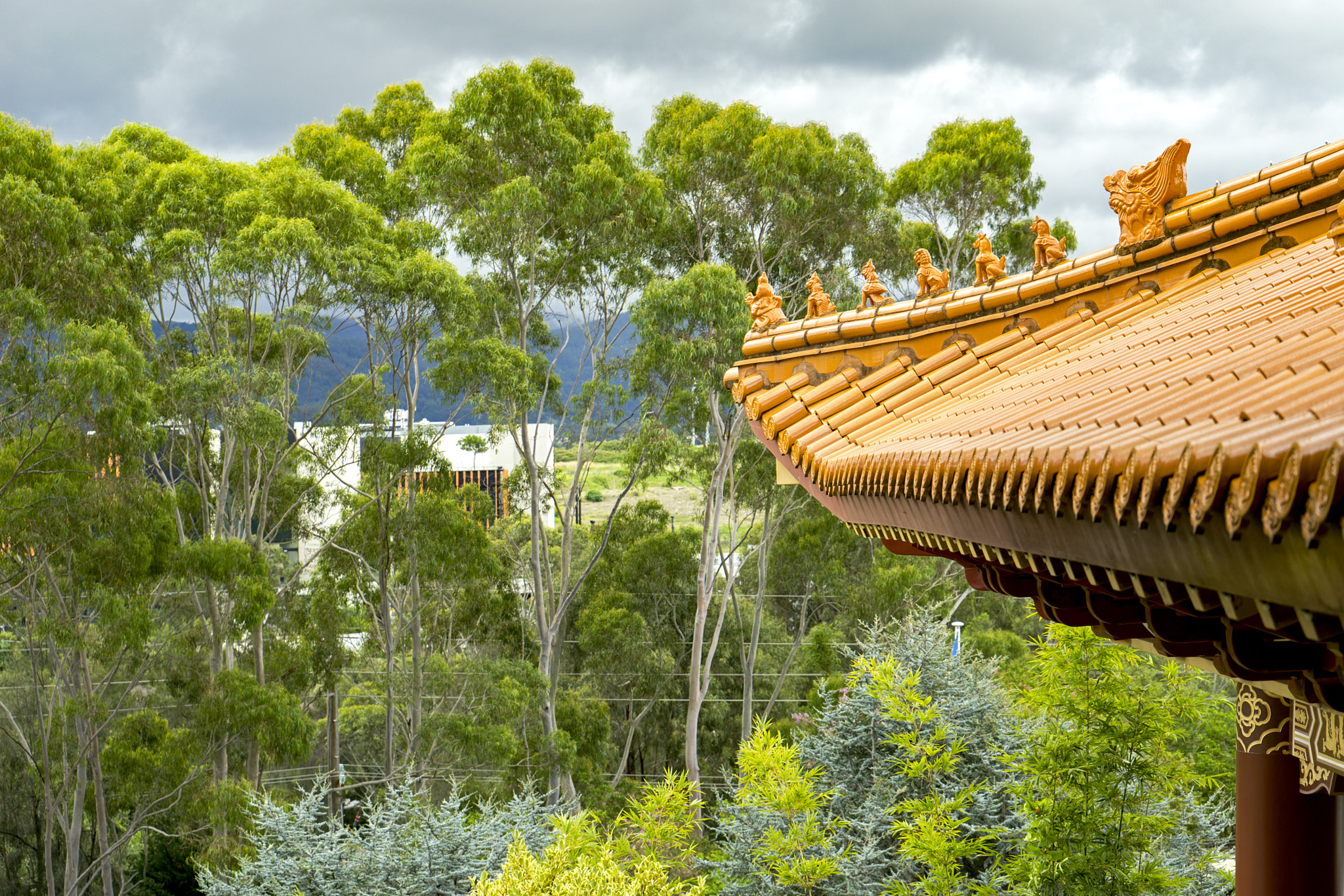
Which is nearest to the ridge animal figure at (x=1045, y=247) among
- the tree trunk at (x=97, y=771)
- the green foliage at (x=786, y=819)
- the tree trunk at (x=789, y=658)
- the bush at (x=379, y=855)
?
the green foliage at (x=786, y=819)

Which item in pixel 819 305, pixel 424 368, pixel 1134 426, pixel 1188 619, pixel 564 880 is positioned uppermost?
pixel 424 368

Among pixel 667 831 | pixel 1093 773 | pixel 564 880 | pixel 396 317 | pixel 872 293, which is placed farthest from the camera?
pixel 396 317

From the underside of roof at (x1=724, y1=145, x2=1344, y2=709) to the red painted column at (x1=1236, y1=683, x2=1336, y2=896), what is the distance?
1.88ft

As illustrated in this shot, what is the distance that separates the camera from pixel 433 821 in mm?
8336

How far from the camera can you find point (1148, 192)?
9.95ft

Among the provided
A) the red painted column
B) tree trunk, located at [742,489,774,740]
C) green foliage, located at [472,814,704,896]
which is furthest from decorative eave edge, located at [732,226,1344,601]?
tree trunk, located at [742,489,774,740]

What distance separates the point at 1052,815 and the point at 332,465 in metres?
11.5

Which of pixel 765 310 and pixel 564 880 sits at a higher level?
pixel 765 310

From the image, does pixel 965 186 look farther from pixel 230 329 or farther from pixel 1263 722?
pixel 1263 722

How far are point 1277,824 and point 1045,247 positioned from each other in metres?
1.96

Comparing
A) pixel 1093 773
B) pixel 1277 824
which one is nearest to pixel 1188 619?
pixel 1277 824

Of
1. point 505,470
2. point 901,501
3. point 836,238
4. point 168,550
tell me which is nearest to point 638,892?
point 901,501

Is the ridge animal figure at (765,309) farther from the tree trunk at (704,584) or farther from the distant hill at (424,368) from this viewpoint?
the tree trunk at (704,584)

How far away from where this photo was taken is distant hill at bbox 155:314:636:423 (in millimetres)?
14156
